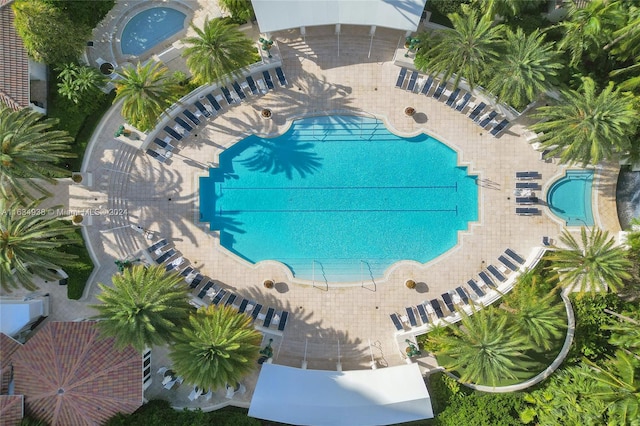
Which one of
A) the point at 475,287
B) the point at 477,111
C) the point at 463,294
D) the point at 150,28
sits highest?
the point at 150,28

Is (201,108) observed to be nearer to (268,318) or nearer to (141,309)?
(141,309)

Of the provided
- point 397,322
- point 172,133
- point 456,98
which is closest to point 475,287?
point 397,322

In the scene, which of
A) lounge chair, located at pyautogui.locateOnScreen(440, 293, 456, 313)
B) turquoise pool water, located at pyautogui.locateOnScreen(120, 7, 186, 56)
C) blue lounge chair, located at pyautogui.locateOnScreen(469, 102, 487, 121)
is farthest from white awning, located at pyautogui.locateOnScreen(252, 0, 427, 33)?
lounge chair, located at pyautogui.locateOnScreen(440, 293, 456, 313)

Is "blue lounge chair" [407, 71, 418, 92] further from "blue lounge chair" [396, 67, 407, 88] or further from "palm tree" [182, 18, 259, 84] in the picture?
"palm tree" [182, 18, 259, 84]

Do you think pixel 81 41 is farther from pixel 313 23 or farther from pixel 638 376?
pixel 638 376

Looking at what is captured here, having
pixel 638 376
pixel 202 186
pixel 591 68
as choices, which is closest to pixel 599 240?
pixel 638 376
